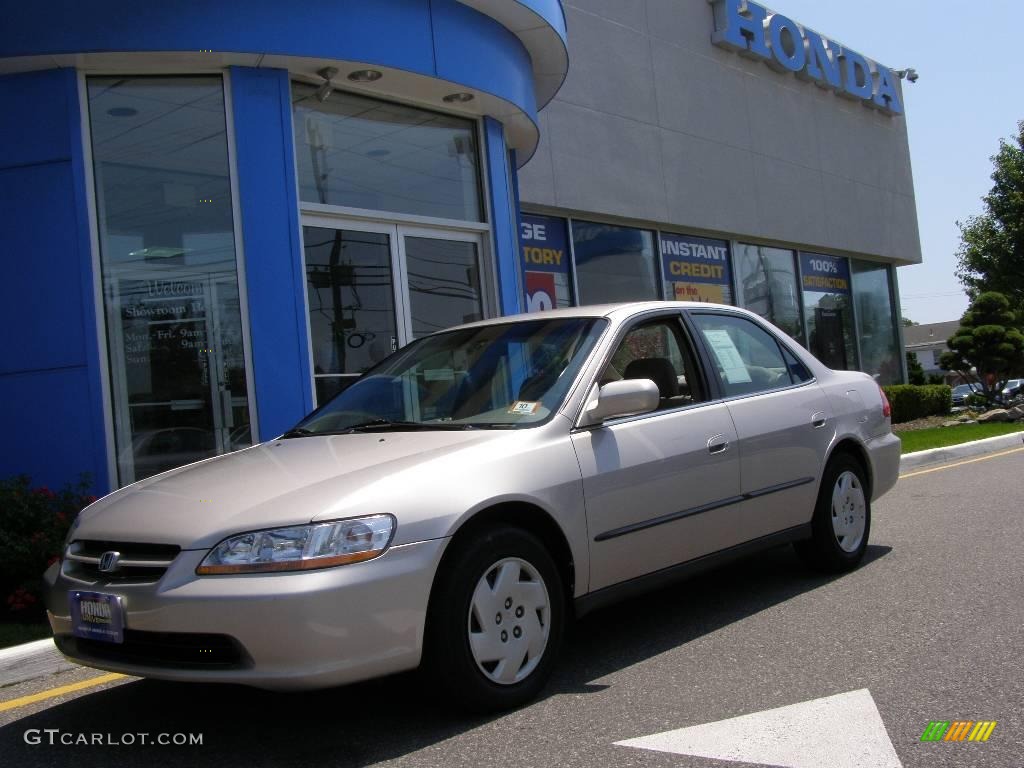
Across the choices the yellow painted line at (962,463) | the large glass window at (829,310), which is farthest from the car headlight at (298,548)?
the large glass window at (829,310)

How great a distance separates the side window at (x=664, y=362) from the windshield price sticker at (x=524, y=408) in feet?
2.22

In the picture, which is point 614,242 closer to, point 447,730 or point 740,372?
point 740,372

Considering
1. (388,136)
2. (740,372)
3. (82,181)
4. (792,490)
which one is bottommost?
(792,490)

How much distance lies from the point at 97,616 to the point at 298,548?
827 mm

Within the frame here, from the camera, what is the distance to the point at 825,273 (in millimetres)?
21266

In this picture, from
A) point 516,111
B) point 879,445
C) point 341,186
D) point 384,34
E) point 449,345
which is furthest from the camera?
point 516,111

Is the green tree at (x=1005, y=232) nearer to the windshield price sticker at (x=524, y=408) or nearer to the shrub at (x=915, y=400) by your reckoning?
the shrub at (x=915, y=400)

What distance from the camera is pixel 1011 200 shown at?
140 ft

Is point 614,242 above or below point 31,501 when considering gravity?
above

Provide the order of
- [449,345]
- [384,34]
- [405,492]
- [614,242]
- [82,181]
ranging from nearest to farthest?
1. [405,492]
2. [449,345]
3. [82,181]
4. [384,34]
5. [614,242]

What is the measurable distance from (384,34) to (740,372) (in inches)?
183

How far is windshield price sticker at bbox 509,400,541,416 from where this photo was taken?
4.36 m

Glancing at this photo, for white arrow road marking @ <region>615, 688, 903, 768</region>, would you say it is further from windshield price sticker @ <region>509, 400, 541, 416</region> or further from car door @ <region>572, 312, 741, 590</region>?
windshield price sticker @ <region>509, 400, 541, 416</region>

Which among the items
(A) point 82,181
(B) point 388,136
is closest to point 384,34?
(B) point 388,136
